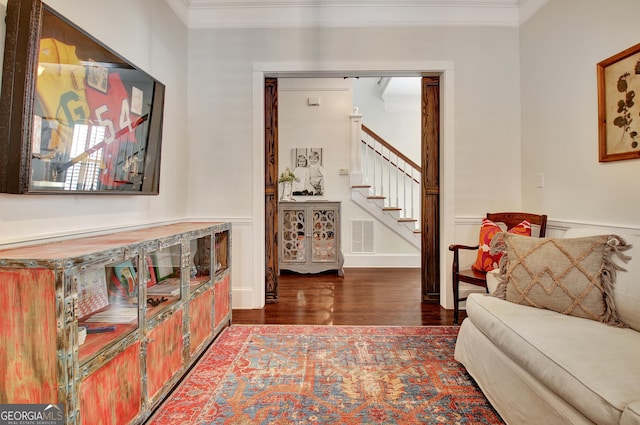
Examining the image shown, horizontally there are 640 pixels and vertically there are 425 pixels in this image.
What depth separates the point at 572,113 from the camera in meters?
2.58

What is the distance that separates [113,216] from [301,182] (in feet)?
11.4

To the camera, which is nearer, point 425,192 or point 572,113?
point 572,113

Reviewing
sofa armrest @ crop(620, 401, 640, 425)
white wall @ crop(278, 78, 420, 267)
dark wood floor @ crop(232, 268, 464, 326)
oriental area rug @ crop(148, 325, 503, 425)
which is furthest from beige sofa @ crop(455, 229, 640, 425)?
white wall @ crop(278, 78, 420, 267)

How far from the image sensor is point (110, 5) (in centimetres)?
208

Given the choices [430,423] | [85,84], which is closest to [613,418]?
[430,423]

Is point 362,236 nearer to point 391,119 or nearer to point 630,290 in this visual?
point 391,119

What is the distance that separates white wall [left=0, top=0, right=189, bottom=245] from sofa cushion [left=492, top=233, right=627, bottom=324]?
2.44m

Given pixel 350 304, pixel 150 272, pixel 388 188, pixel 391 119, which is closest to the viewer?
pixel 150 272

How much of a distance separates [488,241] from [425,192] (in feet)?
2.71

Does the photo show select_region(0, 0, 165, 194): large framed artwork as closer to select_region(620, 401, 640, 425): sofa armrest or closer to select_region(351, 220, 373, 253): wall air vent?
select_region(620, 401, 640, 425): sofa armrest

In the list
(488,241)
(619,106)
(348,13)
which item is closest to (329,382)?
(488,241)

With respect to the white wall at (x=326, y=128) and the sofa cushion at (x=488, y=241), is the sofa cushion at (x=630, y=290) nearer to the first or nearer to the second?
the sofa cushion at (x=488, y=241)

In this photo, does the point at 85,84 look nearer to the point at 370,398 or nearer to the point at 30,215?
the point at 30,215

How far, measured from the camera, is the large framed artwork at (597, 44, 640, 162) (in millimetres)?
2062
